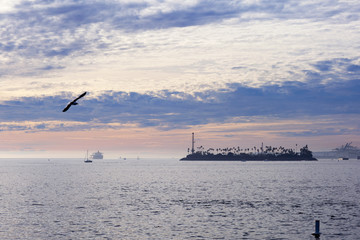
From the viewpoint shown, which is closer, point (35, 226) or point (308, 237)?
point (308, 237)

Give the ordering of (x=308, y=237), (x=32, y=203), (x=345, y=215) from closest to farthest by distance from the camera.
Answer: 1. (x=308, y=237)
2. (x=345, y=215)
3. (x=32, y=203)

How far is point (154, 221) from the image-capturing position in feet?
231

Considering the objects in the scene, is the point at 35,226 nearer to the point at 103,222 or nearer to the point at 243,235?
the point at 103,222

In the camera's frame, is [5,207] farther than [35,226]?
Yes

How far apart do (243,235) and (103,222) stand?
Answer: 78.2 ft

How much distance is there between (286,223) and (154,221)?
2106 centimetres

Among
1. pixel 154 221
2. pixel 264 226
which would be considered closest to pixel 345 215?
pixel 264 226

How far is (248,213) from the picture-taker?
261 feet

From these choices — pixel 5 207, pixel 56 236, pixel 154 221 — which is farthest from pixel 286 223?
pixel 5 207

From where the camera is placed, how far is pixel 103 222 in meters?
69.6

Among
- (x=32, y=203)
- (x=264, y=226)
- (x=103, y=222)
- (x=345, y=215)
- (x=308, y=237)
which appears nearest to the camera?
(x=308, y=237)

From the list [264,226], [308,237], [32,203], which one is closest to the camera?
[308,237]

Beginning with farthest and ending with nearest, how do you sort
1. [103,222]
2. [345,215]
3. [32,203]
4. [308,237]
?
[32,203] → [345,215] → [103,222] → [308,237]

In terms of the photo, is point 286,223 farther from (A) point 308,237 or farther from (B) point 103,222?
(B) point 103,222
